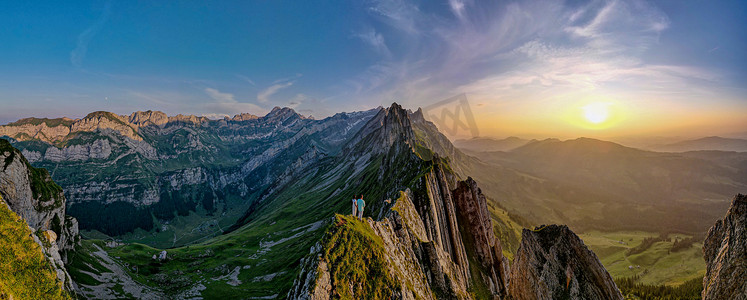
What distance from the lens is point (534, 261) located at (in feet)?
167

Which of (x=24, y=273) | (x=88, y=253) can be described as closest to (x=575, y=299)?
(x=24, y=273)

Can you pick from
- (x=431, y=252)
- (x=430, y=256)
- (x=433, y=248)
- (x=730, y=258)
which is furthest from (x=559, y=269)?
(x=430, y=256)

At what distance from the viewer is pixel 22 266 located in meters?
40.7

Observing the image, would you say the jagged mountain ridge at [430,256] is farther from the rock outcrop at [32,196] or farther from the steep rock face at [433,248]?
the rock outcrop at [32,196]

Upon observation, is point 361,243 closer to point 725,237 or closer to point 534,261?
point 534,261

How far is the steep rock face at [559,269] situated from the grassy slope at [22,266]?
79.6 meters

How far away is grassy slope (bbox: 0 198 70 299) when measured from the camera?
38000 mm

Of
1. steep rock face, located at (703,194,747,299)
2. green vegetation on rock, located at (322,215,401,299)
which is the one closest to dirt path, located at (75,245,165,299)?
green vegetation on rock, located at (322,215,401,299)

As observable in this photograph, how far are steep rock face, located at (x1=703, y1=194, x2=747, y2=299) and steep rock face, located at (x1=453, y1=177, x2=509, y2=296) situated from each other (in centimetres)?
3576

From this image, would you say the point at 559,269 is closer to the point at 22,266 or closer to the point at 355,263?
the point at 355,263

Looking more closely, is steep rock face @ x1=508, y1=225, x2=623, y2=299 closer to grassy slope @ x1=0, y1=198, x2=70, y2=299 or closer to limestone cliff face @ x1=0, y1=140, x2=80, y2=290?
grassy slope @ x1=0, y1=198, x2=70, y2=299

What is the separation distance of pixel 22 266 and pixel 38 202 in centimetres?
5256

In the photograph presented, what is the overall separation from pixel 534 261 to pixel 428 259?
21.9 meters

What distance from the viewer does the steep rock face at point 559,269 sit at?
147 ft
